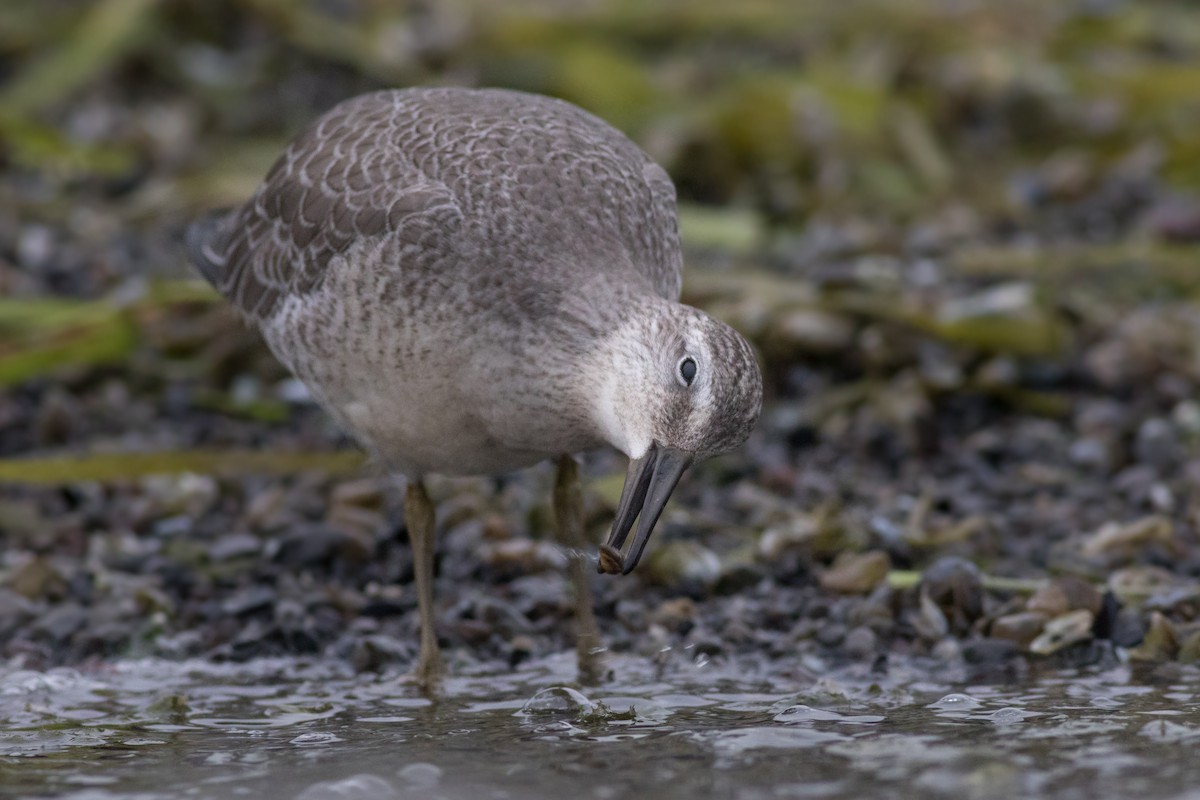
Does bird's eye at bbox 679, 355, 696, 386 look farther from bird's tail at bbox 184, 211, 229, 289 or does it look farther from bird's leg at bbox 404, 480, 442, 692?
bird's tail at bbox 184, 211, 229, 289

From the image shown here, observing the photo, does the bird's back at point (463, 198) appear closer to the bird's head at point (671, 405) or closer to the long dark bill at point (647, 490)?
the bird's head at point (671, 405)

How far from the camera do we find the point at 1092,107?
13.4m

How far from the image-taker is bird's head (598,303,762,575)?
18.9ft

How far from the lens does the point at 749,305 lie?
9992 millimetres

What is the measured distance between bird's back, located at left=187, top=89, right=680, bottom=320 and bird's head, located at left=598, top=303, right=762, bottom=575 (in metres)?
0.58

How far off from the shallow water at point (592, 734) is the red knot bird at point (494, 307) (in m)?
0.53

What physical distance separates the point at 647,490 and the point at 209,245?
10.4 feet

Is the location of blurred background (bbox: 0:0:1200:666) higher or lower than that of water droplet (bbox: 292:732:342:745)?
higher

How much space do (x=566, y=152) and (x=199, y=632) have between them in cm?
243

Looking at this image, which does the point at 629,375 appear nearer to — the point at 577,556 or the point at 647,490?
the point at 647,490

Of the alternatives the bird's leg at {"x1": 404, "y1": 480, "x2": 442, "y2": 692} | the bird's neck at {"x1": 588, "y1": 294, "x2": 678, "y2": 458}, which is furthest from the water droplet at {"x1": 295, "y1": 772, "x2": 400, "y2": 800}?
the bird's leg at {"x1": 404, "y1": 480, "x2": 442, "y2": 692}

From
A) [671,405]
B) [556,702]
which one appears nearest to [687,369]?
[671,405]

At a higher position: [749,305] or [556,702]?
[749,305]

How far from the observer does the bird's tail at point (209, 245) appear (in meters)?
8.12
